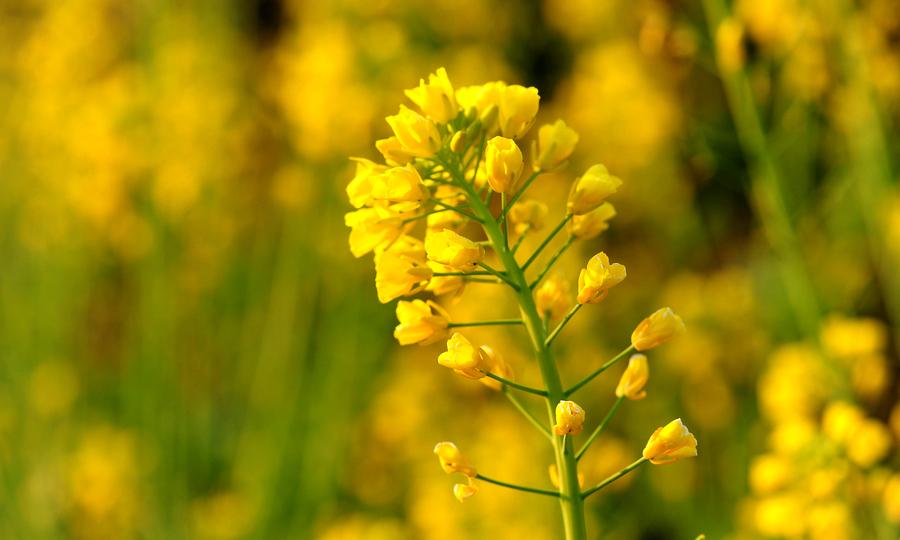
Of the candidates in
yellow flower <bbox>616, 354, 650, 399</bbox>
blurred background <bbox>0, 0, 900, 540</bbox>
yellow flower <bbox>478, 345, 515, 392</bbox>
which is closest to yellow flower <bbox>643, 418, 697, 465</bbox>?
yellow flower <bbox>616, 354, 650, 399</bbox>

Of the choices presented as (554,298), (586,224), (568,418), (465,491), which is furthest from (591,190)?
(465,491)

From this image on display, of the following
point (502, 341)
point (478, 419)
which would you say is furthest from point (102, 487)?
point (502, 341)

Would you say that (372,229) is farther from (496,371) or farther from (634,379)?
(634,379)

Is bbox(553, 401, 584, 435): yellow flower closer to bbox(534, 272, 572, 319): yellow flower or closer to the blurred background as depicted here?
bbox(534, 272, 572, 319): yellow flower

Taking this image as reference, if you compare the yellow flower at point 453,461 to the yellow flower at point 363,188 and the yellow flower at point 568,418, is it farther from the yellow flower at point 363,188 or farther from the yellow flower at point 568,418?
the yellow flower at point 363,188

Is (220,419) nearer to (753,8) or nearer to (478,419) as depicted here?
(478,419)

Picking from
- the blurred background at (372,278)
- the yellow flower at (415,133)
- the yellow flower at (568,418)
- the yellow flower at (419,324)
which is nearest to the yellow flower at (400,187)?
the yellow flower at (415,133)
